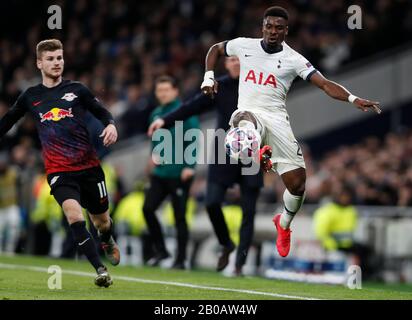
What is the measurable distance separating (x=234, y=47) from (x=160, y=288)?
8.19 feet

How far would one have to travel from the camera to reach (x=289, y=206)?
11383 mm

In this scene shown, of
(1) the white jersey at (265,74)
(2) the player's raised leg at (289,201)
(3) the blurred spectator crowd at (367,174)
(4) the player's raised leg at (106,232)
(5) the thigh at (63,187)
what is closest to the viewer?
(5) the thigh at (63,187)

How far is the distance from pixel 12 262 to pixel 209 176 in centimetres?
343

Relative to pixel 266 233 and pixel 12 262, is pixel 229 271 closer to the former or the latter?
pixel 12 262

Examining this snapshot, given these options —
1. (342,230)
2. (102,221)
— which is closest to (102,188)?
(102,221)

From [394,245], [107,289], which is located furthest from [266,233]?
[107,289]

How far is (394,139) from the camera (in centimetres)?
2041

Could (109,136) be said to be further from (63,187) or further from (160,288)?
(160,288)

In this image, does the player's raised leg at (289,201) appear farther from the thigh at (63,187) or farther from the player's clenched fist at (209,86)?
the thigh at (63,187)

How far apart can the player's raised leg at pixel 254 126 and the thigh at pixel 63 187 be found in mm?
1646

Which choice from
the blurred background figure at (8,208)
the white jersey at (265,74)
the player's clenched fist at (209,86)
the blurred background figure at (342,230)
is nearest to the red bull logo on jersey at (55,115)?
the player's clenched fist at (209,86)

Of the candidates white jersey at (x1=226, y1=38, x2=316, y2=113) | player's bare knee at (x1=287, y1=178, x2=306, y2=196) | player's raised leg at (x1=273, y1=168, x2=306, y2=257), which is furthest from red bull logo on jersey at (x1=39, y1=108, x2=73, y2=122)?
player's bare knee at (x1=287, y1=178, x2=306, y2=196)

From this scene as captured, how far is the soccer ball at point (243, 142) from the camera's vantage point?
34.6ft

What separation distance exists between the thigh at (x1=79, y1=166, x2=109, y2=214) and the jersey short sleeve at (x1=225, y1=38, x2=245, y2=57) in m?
1.75
